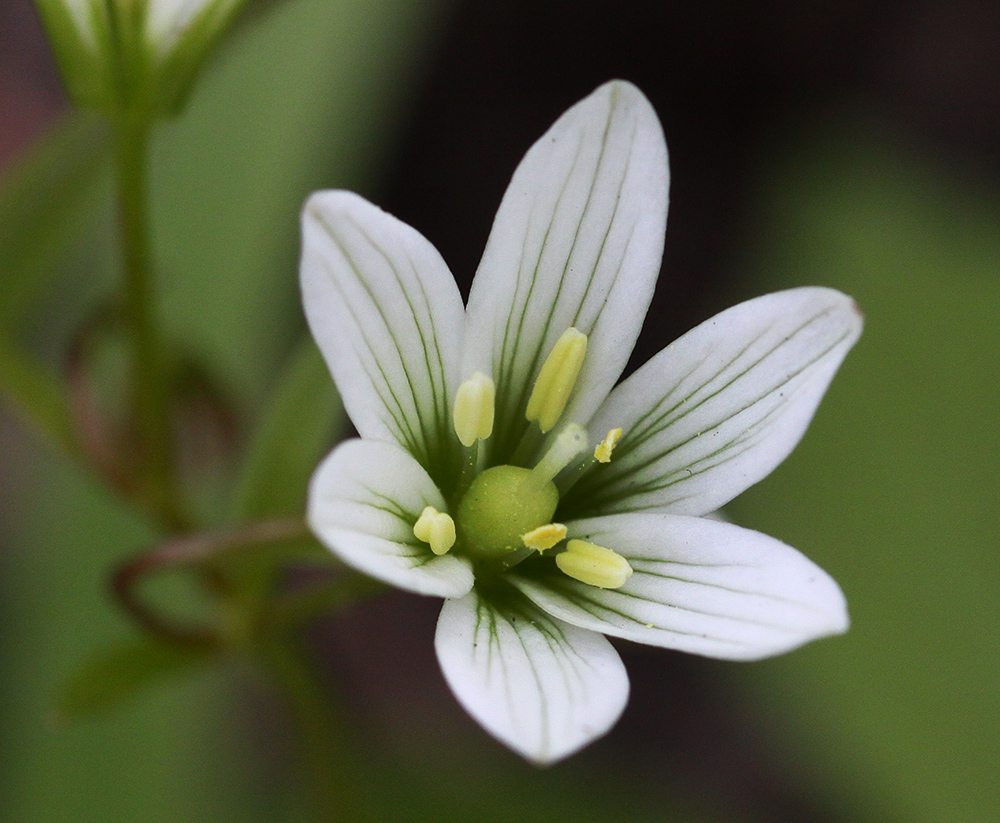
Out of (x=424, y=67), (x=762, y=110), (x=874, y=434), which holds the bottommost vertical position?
(x=874, y=434)

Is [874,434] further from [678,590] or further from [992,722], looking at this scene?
[678,590]

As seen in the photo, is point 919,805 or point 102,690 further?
point 919,805

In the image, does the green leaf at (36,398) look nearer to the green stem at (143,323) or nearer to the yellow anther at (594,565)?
the green stem at (143,323)

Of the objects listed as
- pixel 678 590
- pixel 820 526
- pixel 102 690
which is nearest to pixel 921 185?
pixel 820 526

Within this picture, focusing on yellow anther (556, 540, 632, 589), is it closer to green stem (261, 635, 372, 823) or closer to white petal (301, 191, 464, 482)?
white petal (301, 191, 464, 482)

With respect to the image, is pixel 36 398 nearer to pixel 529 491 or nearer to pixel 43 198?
pixel 43 198

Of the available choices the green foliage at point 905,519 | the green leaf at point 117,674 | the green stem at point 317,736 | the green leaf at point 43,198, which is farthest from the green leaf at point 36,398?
the green foliage at point 905,519

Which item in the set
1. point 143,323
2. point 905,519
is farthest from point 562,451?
point 905,519
